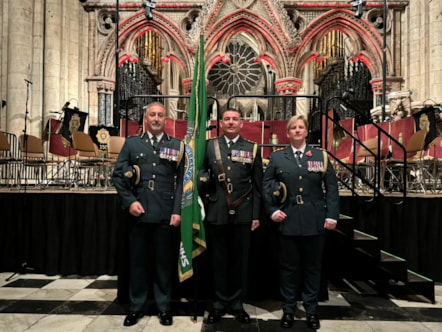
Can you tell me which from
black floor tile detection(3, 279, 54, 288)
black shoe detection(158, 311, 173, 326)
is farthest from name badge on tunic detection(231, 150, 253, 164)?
black floor tile detection(3, 279, 54, 288)

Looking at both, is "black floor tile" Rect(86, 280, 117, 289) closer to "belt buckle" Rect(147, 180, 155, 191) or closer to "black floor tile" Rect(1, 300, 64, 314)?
"black floor tile" Rect(1, 300, 64, 314)

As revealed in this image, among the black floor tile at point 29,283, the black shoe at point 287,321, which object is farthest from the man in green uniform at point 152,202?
the black floor tile at point 29,283

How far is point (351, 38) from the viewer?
47.8ft

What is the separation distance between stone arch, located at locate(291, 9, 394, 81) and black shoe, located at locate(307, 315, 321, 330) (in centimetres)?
1196

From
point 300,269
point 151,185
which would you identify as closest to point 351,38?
point 300,269

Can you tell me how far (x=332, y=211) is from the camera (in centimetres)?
346

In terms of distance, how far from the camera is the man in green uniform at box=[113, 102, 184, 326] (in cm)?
354

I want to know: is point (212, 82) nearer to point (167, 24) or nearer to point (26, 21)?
point (167, 24)

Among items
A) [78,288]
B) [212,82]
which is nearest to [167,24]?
[212,82]

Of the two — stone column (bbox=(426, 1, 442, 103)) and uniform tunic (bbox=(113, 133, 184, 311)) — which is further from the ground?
stone column (bbox=(426, 1, 442, 103))

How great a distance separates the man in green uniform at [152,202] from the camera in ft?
11.6

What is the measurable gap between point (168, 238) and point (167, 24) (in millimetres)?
12335

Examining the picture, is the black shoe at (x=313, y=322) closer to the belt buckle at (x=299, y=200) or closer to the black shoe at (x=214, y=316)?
the black shoe at (x=214, y=316)

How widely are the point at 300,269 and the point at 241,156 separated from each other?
3.55 feet
